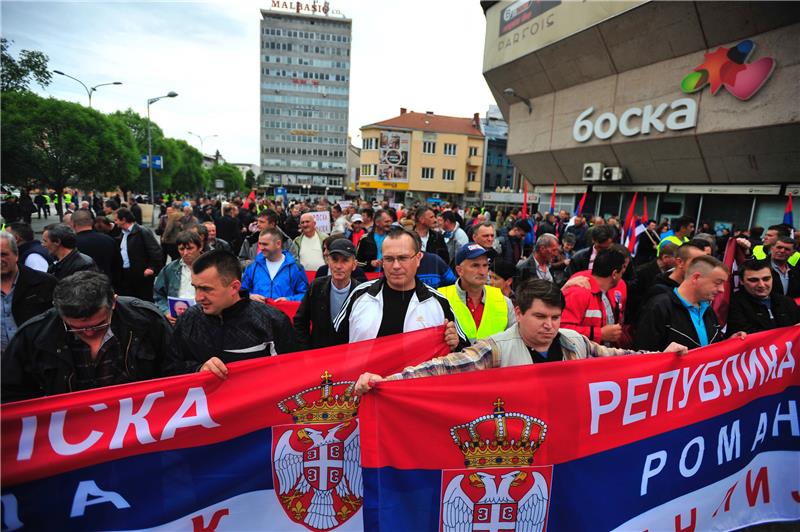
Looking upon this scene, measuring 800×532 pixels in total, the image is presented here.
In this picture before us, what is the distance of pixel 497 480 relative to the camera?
7.61 feet

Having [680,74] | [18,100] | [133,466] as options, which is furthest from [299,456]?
[18,100]

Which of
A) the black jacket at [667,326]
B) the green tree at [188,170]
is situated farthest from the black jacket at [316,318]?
the green tree at [188,170]

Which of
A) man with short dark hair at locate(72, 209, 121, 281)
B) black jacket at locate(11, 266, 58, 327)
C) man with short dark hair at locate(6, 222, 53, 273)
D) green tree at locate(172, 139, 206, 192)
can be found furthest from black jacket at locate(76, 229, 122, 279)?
green tree at locate(172, 139, 206, 192)

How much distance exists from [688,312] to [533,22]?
23827mm

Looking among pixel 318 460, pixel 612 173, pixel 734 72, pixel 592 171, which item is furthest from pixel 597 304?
pixel 592 171

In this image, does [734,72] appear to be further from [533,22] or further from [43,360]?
[43,360]

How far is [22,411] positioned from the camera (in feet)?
6.52

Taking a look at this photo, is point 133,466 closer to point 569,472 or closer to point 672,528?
point 569,472

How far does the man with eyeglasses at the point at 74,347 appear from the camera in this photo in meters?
2.19

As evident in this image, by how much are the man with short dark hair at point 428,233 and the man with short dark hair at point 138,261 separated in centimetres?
389

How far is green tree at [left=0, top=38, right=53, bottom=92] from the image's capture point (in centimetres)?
1878

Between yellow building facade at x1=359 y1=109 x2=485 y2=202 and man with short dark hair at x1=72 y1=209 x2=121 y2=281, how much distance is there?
5328 centimetres

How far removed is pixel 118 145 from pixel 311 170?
6990 cm

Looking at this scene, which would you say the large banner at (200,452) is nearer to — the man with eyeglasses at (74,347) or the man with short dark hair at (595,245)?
the man with eyeglasses at (74,347)
